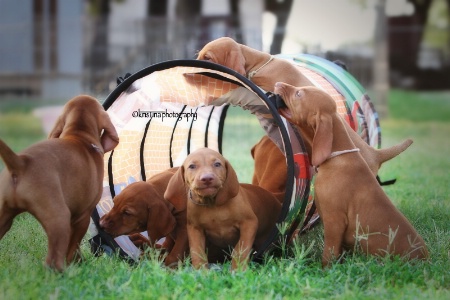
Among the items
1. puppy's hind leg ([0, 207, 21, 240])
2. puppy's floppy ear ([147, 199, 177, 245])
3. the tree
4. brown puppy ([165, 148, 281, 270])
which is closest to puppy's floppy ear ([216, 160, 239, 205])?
brown puppy ([165, 148, 281, 270])

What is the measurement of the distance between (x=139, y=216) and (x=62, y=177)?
77 centimetres

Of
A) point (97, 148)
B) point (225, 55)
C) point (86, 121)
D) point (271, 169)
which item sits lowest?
point (271, 169)

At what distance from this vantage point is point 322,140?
4195 mm

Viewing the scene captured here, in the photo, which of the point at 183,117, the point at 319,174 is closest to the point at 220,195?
the point at 319,174

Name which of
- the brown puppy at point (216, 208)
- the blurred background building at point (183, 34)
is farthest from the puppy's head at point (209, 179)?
the blurred background building at point (183, 34)

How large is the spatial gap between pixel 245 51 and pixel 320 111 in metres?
1.19

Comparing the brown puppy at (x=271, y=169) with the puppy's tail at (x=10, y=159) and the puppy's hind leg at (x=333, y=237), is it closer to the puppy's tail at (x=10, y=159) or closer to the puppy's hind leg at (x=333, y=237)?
the puppy's hind leg at (x=333, y=237)

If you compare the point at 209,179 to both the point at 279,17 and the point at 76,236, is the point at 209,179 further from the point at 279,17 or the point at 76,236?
the point at 279,17

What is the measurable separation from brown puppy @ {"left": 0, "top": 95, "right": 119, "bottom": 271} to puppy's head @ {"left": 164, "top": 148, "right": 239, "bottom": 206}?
18.6 inches

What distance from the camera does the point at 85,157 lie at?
3994 mm

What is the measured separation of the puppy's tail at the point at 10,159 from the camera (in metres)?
3.53

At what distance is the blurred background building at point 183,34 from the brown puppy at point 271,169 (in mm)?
9317

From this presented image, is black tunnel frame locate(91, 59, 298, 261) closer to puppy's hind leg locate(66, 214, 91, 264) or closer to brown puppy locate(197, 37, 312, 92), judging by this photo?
puppy's hind leg locate(66, 214, 91, 264)

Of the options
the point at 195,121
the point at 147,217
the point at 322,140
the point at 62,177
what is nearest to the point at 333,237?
the point at 322,140
